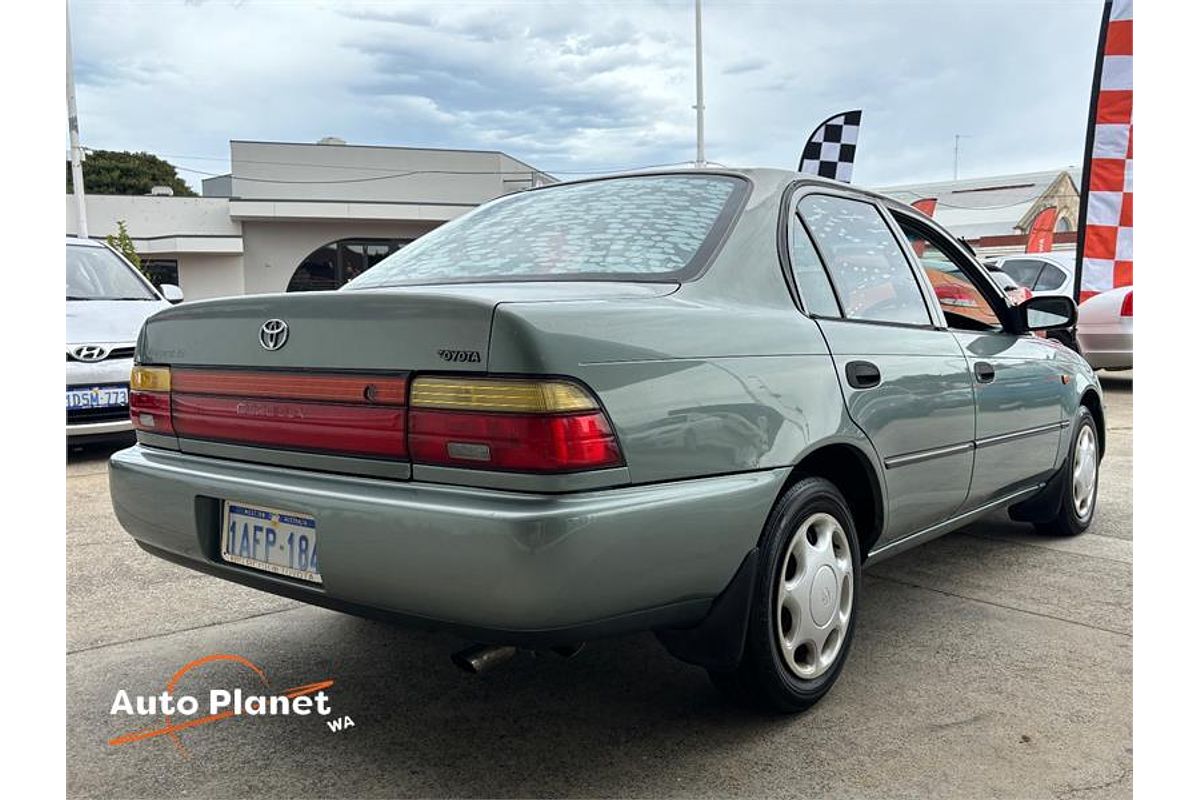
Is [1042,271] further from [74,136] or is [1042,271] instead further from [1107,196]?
[74,136]

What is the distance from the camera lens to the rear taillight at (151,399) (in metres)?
2.70

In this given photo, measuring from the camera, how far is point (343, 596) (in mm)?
2197

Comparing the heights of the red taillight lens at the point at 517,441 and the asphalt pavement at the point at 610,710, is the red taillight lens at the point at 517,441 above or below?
above

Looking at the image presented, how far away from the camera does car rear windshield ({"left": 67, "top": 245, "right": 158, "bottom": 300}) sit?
737 cm

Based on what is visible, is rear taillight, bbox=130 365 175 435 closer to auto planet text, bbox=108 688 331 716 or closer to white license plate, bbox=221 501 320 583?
white license plate, bbox=221 501 320 583

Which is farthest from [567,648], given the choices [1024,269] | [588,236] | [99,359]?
[1024,269]

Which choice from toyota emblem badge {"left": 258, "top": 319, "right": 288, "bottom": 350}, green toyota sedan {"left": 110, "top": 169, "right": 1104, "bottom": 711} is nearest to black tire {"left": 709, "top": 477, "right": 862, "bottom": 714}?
green toyota sedan {"left": 110, "top": 169, "right": 1104, "bottom": 711}

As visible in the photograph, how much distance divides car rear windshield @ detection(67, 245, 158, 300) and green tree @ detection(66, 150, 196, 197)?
44.7 metres

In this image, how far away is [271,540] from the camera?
2342 millimetres

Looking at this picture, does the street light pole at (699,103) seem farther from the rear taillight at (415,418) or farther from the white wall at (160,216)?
the rear taillight at (415,418)

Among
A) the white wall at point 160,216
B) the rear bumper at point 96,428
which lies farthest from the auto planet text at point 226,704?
the white wall at point 160,216

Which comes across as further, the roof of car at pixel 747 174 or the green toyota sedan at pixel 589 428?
the roof of car at pixel 747 174

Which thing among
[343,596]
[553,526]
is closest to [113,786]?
[343,596]

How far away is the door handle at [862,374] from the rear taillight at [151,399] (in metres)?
1.86
